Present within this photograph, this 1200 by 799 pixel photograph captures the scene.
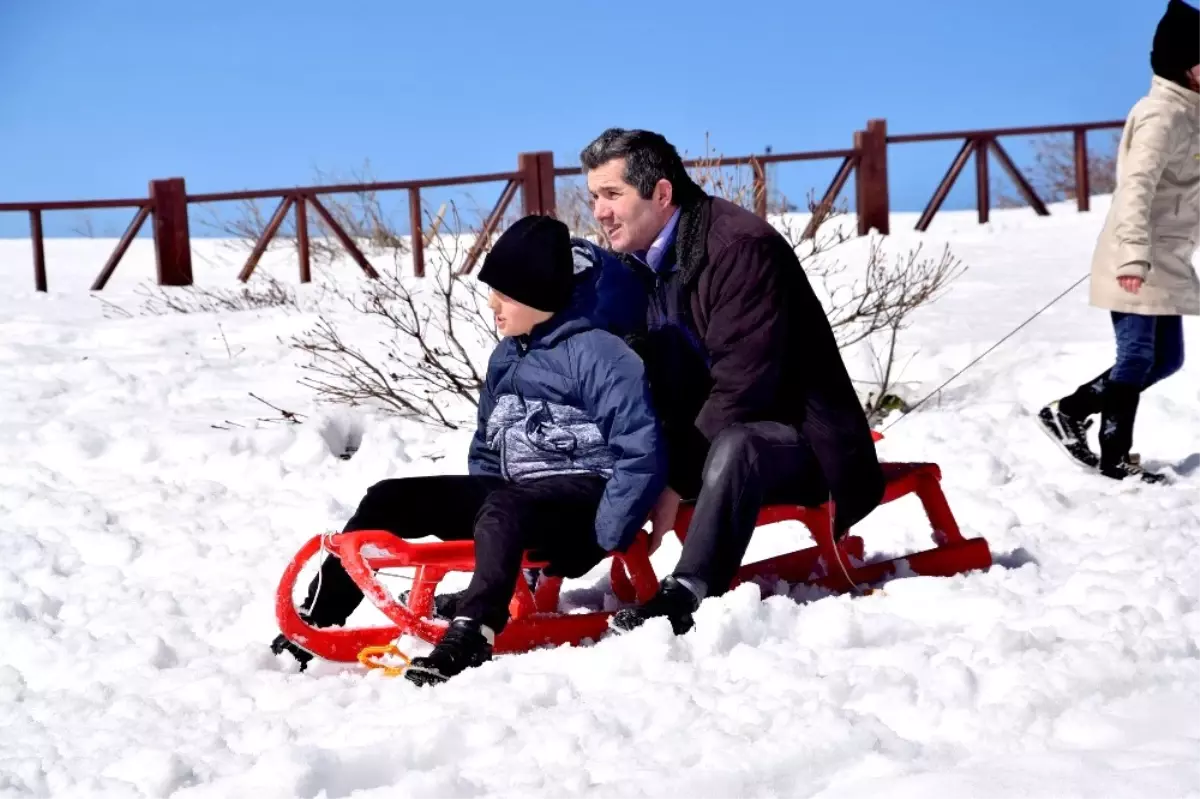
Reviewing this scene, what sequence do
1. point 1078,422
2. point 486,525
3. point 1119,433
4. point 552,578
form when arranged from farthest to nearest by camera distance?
point 1078,422 → point 1119,433 → point 552,578 → point 486,525

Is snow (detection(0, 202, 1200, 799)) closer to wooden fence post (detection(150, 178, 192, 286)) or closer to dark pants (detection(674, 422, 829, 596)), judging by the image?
dark pants (detection(674, 422, 829, 596))

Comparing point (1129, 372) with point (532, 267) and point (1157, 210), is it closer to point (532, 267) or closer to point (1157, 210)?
point (1157, 210)

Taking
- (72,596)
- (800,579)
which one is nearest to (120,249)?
(72,596)

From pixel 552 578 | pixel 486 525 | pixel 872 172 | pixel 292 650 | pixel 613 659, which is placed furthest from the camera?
pixel 872 172

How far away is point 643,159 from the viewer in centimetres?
399

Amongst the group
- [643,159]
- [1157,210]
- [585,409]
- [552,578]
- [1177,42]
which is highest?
[1177,42]

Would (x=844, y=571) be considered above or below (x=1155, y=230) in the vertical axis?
below

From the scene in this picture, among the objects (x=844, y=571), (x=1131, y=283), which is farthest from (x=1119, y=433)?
(x=844, y=571)

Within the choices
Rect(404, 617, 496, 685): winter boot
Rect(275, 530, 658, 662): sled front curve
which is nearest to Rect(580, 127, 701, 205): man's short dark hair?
Rect(275, 530, 658, 662): sled front curve

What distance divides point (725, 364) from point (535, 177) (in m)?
11.3

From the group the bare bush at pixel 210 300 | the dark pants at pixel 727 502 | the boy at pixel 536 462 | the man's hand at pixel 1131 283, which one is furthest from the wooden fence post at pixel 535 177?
the dark pants at pixel 727 502

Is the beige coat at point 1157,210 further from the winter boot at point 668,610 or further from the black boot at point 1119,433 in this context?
the winter boot at point 668,610

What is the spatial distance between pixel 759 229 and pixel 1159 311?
7.62ft

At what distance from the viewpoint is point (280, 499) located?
232 inches
